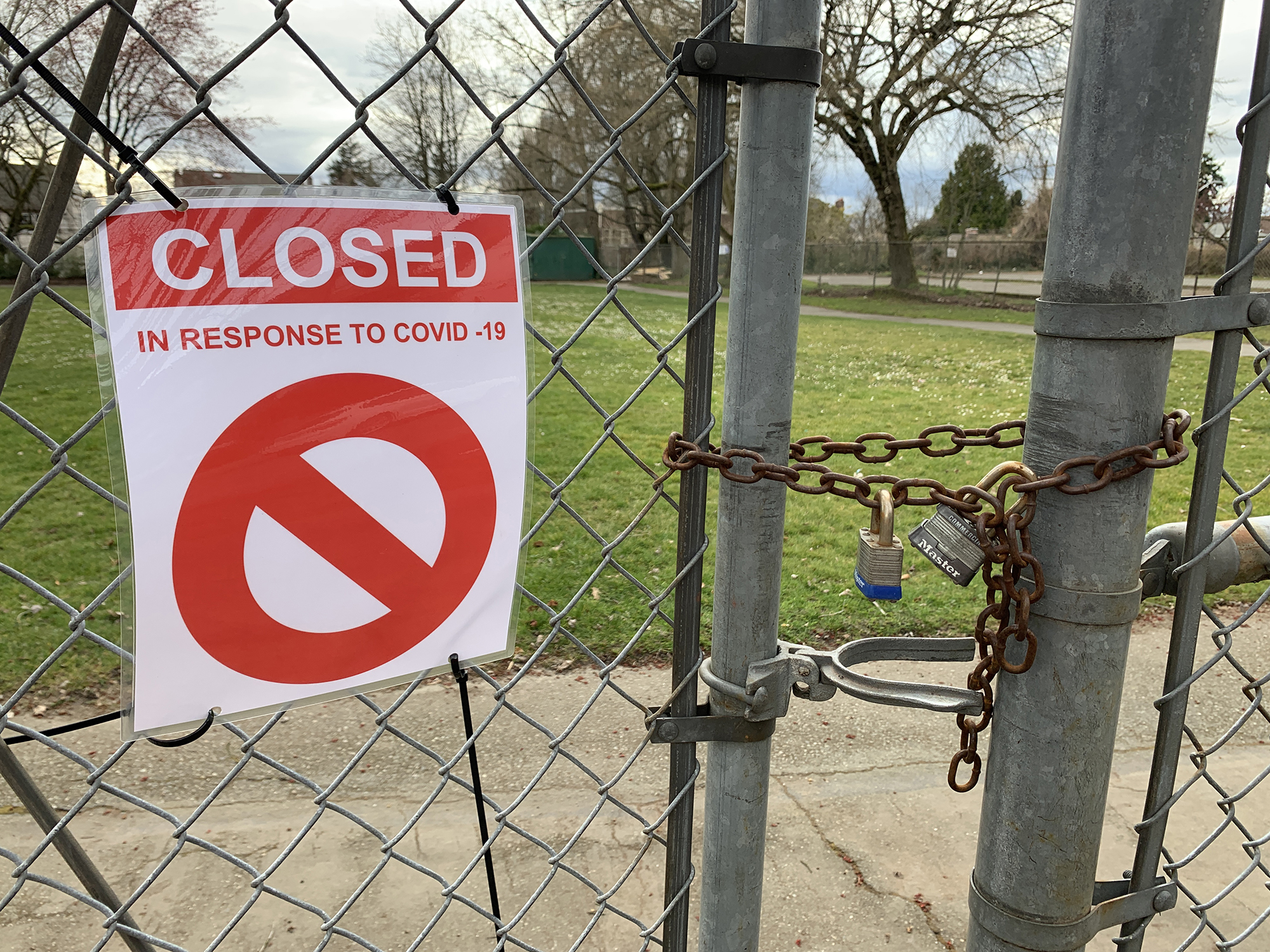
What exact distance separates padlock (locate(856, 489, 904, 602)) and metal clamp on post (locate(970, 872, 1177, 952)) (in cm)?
50

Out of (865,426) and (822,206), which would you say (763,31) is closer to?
(865,426)

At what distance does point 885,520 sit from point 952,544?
90 mm

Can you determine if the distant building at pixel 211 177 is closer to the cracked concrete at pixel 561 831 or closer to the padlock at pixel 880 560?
the padlock at pixel 880 560

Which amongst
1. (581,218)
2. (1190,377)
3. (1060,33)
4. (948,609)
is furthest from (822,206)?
(948,609)

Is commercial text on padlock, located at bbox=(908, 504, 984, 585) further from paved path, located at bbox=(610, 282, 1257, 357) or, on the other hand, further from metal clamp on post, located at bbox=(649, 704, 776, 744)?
paved path, located at bbox=(610, 282, 1257, 357)

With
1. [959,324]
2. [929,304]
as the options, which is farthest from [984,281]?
[959,324]

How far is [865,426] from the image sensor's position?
785 cm

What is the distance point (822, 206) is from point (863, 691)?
51041mm

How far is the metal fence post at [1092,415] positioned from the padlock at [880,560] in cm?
18

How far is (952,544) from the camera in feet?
3.66

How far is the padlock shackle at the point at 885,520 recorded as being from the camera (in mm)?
1121

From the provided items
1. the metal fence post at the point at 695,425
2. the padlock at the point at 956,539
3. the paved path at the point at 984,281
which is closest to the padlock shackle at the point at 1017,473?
the padlock at the point at 956,539

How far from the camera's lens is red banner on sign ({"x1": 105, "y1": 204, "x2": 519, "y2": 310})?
0.92 meters

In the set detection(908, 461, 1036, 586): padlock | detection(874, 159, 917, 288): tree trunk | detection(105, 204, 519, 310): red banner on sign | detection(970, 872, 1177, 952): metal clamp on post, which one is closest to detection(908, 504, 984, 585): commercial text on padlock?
detection(908, 461, 1036, 586): padlock
